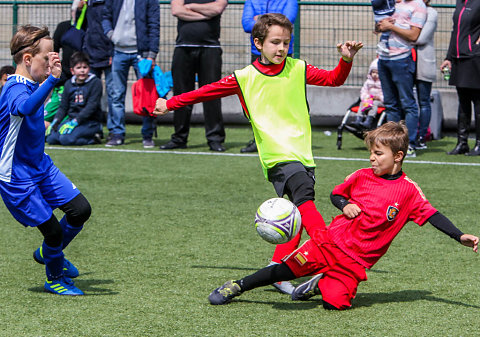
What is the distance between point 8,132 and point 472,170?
6.26 meters

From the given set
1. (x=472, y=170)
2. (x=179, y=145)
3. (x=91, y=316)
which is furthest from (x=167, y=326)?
(x=179, y=145)

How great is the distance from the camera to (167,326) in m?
4.64

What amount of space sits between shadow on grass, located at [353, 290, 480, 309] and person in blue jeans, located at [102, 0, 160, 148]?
684cm

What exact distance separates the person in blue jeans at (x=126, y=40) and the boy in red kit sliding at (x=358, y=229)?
6781 millimetres

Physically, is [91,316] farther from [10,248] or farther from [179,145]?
[179,145]

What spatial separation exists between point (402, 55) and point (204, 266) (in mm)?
5477

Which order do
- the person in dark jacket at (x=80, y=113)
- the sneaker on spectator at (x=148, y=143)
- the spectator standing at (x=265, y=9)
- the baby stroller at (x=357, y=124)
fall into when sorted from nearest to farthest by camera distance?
1. the spectator standing at (x=265, y=9)
2. the baby stroller at (x=357, y=124)
3. the sneaker on spectator at (x=148, y=143)
4. the person in dark jacket at (x=80, y=113)

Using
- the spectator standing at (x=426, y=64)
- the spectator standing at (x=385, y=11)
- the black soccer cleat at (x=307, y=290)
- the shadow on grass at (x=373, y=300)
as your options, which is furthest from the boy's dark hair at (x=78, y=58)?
the black soccer cleat at (x=307, y=290)

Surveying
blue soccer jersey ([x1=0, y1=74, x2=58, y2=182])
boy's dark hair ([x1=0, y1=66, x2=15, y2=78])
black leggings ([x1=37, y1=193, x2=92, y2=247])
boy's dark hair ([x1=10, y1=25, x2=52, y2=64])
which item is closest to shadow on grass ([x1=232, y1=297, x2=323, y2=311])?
black leggings ([x1=37, y1=193, x2=92, y2=247])

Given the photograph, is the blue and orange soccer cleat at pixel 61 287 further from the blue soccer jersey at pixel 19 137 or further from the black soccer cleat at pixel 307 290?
the black soccer cleat at pixel 307 290

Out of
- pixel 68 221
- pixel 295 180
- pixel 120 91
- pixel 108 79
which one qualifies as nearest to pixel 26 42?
pixel 68 221

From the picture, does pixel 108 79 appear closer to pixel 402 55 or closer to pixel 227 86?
pixel 402 55

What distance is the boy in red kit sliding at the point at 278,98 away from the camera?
5508mm

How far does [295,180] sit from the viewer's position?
538 centimetres
